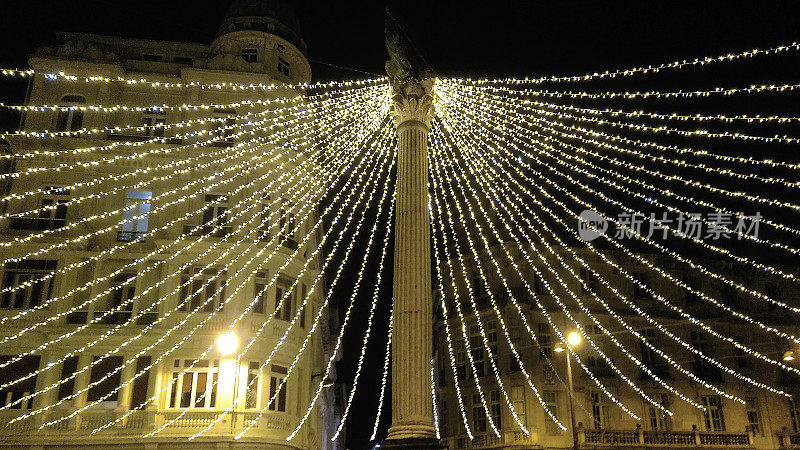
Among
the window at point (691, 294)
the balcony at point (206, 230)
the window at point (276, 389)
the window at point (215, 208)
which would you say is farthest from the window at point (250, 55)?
the window at point (691, 294)

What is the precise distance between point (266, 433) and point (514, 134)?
39.8ft

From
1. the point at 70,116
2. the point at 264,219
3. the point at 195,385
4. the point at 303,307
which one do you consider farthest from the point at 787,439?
the point at 70,116

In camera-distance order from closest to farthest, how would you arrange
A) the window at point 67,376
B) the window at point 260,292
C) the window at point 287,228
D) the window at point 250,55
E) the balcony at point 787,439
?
the window at point 67,376, the window at point 260,292, the window at point 287,228, the window at point 250,55, the balcony at point 787,439

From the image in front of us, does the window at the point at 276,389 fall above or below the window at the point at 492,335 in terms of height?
below

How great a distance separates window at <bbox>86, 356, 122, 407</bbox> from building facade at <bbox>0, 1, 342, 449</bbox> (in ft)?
0.13

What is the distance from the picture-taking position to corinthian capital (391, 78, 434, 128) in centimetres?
1734

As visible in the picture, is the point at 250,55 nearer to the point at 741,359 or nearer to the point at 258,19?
the point at 258,19

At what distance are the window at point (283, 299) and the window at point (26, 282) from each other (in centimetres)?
733

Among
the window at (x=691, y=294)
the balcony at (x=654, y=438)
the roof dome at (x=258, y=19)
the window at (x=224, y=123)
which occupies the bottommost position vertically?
the balcony at (x=654, y=438)

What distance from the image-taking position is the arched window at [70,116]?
24656 millimetres

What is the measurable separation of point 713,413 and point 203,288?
23.8m

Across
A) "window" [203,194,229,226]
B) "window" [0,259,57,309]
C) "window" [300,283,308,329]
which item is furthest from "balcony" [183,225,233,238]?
"window" [0,259,57,309]

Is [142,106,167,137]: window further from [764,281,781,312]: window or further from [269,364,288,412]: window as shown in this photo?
[764,281,781,312]: window

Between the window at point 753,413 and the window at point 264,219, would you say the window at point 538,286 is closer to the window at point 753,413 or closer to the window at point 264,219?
the window at point 753,413
